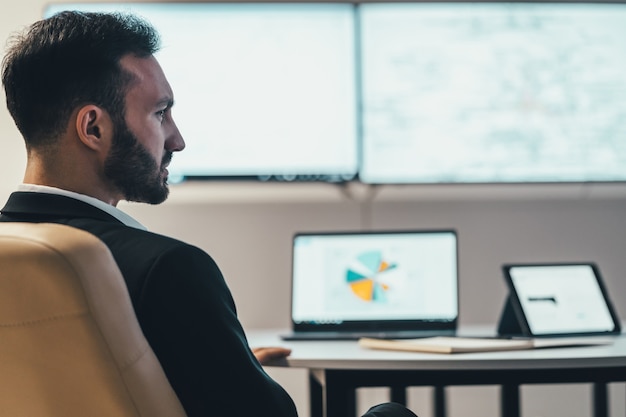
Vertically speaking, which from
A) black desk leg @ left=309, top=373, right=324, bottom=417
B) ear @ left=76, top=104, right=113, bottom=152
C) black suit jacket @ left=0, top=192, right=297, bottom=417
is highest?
ear @ left=76, top=104, right=113, bottom=152

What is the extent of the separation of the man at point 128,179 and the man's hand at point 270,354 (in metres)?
0.44

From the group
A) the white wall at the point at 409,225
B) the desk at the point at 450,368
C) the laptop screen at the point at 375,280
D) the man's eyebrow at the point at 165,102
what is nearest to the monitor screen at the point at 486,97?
the white wall at the point at 409,225

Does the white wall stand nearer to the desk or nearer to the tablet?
the tablet

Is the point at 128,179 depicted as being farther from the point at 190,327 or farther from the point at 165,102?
the point at 190,327

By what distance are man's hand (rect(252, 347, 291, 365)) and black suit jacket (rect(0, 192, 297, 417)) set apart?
638mm

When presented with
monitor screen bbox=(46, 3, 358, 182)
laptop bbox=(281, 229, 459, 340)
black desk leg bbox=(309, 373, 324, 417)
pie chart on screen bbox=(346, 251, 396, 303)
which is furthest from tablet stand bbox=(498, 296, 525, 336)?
monitor screen bbox=(46, 3, 358, 182)

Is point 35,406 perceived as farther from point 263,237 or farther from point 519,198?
point 519,198

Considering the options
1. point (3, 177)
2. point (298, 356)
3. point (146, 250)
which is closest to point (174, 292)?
point (146, 250)

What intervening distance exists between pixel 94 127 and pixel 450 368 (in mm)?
904

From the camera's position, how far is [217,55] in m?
3.11

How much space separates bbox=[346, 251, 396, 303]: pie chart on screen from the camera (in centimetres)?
245

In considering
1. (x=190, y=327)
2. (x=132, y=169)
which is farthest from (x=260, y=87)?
(x=190, y=327)

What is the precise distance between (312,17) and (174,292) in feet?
7.12

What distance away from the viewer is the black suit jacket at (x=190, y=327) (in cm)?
111
